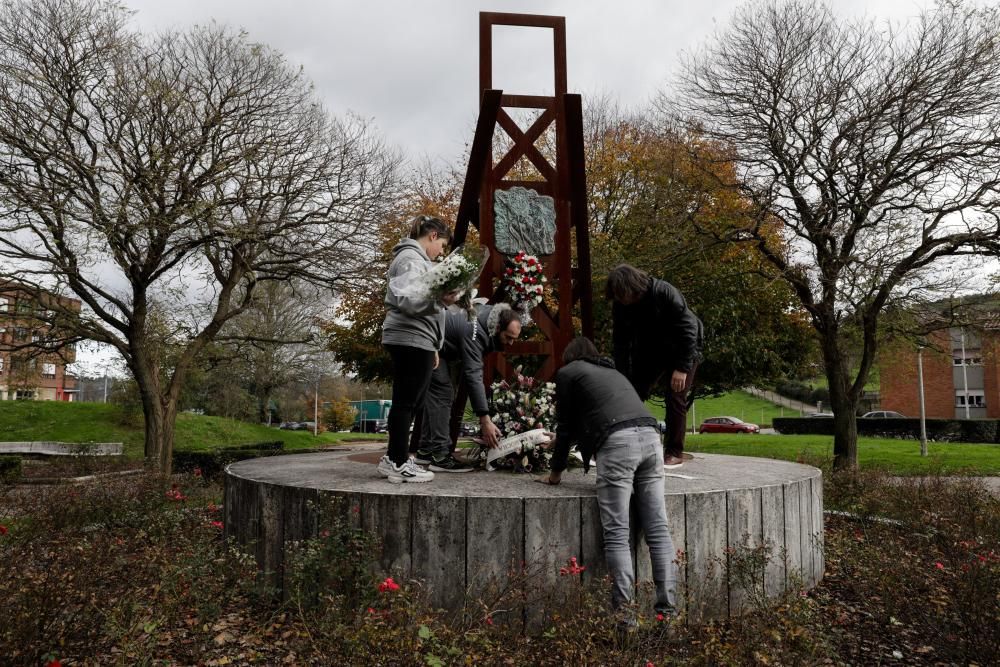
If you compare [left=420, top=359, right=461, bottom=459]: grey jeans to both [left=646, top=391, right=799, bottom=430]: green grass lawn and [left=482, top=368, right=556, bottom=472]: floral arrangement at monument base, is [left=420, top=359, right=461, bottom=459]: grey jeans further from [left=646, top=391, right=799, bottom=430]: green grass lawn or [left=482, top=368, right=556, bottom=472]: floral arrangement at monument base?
[left=646, top=391, right=799, bottom=430]: green grass lawn

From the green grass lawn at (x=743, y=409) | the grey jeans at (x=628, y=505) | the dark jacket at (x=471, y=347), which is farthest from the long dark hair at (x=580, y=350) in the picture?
the green grass lawn at (x=743, y=409)

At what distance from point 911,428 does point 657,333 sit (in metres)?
33.4

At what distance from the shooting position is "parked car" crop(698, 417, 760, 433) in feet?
145

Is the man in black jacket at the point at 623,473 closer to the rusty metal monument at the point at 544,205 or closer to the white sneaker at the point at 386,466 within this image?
the white sneaker at the point at 386,466

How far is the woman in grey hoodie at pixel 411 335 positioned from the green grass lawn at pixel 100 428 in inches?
748

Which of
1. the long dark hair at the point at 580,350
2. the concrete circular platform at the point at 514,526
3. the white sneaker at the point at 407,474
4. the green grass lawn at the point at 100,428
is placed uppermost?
the long dark hair at the point at 580,350

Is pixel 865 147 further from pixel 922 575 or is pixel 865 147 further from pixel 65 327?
pixel 65 327

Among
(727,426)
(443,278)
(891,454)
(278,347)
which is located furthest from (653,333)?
(727,426)

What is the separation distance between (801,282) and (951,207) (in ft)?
8.79

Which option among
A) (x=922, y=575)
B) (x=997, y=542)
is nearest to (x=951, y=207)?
(x=997, y=542)

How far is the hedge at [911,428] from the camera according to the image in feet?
93.9

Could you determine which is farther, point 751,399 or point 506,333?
point 751,399

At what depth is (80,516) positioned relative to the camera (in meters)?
7.38

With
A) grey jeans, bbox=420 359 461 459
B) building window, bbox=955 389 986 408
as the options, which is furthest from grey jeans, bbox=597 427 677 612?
building window, bbox=955 389 986 408
